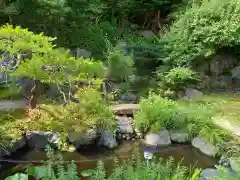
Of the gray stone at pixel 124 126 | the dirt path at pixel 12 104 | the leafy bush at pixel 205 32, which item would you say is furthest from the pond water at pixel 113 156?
the leafy bush at pixel 205 32

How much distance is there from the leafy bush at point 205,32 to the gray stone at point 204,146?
3.45 metres

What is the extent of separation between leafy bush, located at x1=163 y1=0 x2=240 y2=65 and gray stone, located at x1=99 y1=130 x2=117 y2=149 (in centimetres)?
385

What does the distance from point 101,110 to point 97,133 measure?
1.49 feet

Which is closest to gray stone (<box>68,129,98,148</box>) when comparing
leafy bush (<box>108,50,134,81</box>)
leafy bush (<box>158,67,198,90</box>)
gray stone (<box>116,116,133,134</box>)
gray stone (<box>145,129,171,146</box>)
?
gray stone (<box>116,116,133,134</box>)

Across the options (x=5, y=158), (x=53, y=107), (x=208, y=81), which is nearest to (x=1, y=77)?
(x=53, y=107)

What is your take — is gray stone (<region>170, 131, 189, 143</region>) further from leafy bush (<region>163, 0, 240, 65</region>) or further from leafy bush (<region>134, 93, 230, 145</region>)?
leafy bush (<region>163, 0, 240, 65</region>)

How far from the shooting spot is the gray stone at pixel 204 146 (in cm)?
729

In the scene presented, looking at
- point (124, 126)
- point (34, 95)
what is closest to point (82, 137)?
point (124, 126)

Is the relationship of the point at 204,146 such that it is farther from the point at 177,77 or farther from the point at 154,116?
the point at 177,77

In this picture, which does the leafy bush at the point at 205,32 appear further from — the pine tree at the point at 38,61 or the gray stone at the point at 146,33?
the pine tree at the point at 38,61

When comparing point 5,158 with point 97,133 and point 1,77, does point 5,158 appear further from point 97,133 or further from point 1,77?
point 1,77

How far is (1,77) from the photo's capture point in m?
8.52

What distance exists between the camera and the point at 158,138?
7.74 metres

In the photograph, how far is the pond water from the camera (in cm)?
668
